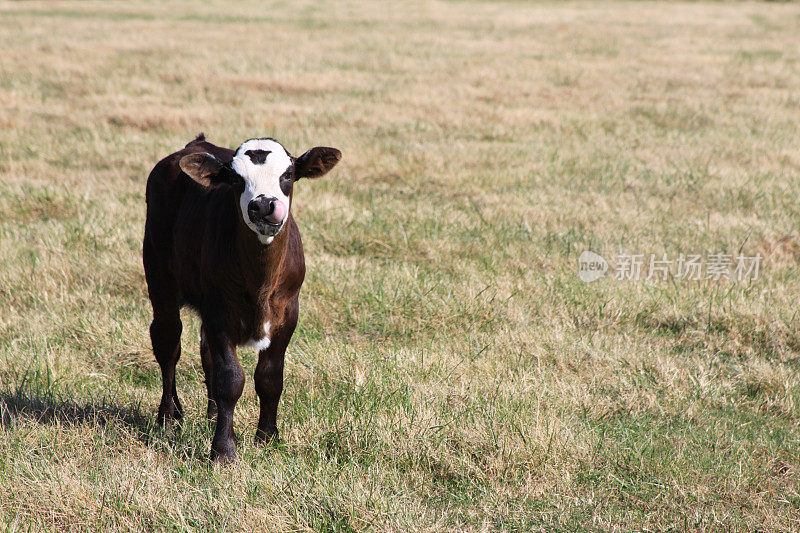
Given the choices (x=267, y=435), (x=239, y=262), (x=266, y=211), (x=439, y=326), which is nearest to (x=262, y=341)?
(x=239, y=262)

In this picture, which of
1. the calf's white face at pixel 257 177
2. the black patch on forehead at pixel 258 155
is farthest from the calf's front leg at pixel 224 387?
the black patch on forehead at pixel 258 155

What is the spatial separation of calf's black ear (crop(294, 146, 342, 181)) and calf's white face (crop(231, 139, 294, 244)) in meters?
0.12

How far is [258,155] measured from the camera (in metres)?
3.33

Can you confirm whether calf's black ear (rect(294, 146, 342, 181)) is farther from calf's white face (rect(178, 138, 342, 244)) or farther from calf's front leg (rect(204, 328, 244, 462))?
calf's front leg (rect(204, 328, 244, 462))

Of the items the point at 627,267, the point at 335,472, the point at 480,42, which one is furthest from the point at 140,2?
the point at 335,472

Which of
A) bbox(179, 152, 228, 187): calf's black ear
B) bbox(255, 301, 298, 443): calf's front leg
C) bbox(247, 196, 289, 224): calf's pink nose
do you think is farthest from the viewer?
bbox(255, 301, 298, 443): calf's front leg

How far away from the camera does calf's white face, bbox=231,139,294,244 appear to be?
3.15m

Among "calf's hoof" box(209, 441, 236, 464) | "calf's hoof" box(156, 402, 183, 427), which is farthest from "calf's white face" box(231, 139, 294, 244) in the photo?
"calf's hoof" box(156, 402, 183, 427)

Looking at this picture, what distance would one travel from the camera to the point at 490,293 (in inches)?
230

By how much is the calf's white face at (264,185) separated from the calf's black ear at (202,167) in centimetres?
10

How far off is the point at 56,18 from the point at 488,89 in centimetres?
1879

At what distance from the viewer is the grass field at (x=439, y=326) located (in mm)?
3418

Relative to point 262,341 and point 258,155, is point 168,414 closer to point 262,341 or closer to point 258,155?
point 262,341

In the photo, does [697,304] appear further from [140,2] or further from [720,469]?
[140,2]
